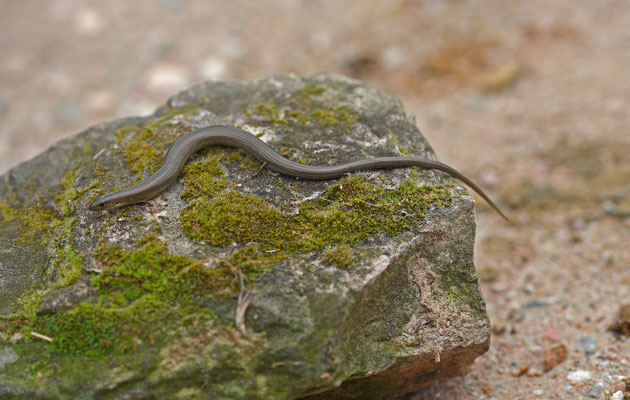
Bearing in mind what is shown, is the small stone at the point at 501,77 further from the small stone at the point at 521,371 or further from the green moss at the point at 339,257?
the green moss at the point at 339,257

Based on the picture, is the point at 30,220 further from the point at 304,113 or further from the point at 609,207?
the point at 609,207

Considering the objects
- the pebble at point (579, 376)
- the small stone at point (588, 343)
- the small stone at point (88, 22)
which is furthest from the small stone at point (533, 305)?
the small stone at point (88, 22)

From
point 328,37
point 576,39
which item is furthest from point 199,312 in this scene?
point 576,39

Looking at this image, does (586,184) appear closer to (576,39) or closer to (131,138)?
(576,39)

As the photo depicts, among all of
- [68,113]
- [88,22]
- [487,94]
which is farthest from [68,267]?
[88,22]

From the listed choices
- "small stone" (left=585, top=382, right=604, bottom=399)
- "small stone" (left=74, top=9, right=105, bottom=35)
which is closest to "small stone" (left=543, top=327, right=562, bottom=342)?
"small stone" (left=585, top=382, right=604, bottom=399)

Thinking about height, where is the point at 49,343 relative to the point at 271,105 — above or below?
below

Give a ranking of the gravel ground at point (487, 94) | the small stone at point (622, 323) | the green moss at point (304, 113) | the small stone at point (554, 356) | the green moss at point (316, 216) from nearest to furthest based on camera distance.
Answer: the green moss at point (316, 216) → the small stone at point (554, 356) → the small stone at point (622, 323) → the green moss at point (304, 113) → the gravel ground at point (487, 94)
